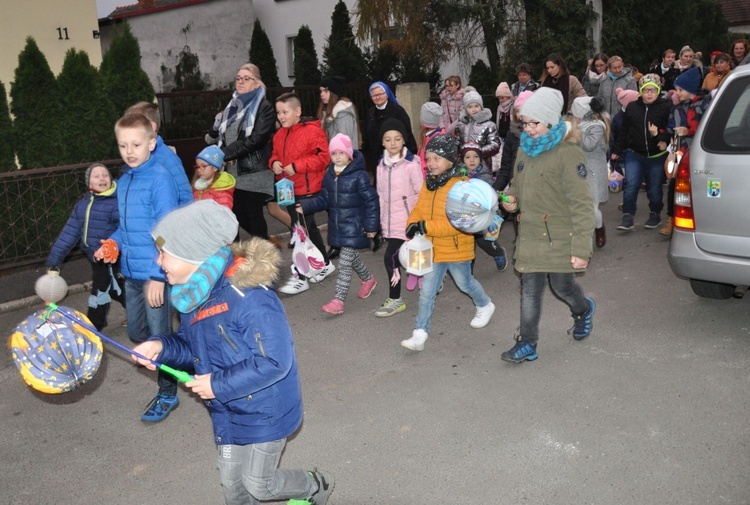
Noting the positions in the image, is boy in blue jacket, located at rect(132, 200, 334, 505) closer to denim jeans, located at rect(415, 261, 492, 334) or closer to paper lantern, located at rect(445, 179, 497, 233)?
paper lantern, located at rect(445, 179, 497, 233)

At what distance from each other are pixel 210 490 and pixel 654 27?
65.3 feet

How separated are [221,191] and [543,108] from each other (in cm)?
343

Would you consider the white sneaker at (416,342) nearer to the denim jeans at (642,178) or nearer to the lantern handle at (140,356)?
the lantern handle at (140,356)

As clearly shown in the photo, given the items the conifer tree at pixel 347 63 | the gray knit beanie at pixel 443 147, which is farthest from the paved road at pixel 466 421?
the conifer tree at pixel 347 63

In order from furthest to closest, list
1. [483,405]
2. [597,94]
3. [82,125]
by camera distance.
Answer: [597,94]
[82,125]
[483,405]

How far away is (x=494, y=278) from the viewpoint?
7977 millimetres

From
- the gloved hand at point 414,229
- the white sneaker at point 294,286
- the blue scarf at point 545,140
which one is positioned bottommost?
A: the white sneaker at point 294,286

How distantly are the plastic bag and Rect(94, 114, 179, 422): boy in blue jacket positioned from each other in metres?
2.39

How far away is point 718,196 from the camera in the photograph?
5785mm

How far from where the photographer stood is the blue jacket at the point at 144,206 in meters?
4.93

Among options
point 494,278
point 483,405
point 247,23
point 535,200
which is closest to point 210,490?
point 483,405

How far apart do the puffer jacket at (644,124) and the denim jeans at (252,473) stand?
279 inches

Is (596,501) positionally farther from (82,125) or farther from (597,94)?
(597,94)

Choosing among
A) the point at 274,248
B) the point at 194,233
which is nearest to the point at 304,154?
the point at 274,248
